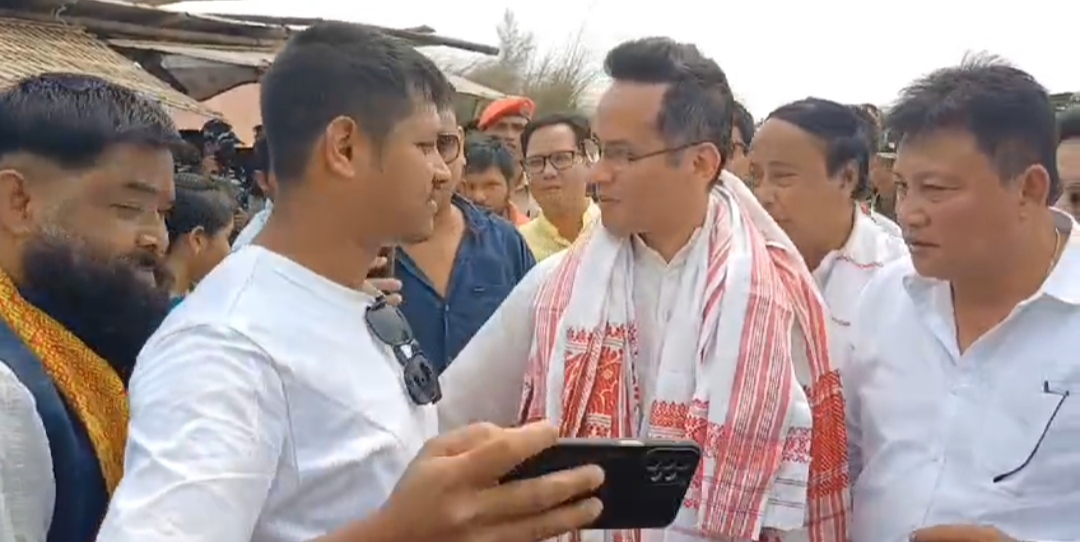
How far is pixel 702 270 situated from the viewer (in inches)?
89.7

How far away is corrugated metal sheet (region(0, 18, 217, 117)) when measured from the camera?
554 cm

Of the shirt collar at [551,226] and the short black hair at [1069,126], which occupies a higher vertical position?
the short black hair at [1069,126]

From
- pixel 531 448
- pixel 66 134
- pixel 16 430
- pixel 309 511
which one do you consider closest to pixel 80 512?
pixel 16 430

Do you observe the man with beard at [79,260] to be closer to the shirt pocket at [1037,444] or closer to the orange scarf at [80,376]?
the orange scarf at [80,376]

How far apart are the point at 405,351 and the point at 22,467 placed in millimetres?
515

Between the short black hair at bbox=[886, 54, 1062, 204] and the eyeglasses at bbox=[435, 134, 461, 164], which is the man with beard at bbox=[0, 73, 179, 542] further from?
the short black hair at bbox=[886, 54, 1062, 204]

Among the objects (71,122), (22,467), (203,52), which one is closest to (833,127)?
(71,122)

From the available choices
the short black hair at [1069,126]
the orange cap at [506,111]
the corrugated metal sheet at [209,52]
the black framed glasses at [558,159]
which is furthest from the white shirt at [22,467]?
the corrugated metal sheet at [209,52]

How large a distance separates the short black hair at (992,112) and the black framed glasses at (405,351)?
3.41 feet

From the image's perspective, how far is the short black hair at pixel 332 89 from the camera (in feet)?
5.50

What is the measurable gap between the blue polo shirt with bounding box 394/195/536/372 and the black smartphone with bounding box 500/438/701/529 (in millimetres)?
1911

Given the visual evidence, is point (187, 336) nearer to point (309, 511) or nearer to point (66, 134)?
point (309, 511)

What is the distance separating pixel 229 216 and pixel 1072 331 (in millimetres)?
2842

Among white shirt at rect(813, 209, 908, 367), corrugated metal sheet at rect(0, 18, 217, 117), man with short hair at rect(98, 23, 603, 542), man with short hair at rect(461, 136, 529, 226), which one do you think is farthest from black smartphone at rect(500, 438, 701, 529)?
corrugated metal sheet at rect(0, 18, 217, 117)
